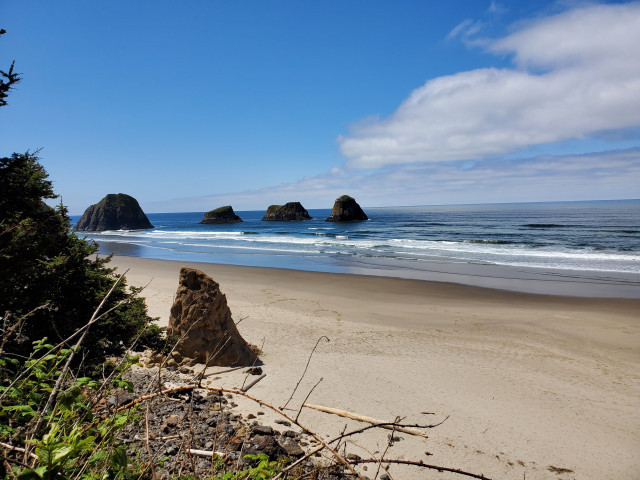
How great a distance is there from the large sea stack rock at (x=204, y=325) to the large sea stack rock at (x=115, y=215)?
3025 inches

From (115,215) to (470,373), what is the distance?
3198 inches

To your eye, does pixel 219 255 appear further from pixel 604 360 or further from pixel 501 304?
pixel 604 360

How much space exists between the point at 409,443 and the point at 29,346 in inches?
187

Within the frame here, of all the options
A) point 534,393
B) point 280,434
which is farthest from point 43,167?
point 534,393

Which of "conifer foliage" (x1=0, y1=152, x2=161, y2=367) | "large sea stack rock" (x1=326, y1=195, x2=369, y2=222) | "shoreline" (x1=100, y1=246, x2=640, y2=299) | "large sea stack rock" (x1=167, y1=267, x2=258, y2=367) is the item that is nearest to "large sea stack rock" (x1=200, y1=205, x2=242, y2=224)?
"large sea stack rock" (x1=326, y1=195, x2=369, y2=222)

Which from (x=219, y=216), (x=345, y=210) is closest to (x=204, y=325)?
(x=345, y=210)

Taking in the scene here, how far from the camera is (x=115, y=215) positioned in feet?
246

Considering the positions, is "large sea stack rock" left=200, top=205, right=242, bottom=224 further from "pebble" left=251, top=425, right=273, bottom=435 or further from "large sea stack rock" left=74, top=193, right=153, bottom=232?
"pebble" left=251, top=425, right=273, bottom=435

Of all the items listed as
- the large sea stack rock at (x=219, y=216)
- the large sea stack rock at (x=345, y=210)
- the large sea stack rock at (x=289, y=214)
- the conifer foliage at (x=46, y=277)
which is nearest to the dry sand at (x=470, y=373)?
the conifer foliage at (x=46, y=277)

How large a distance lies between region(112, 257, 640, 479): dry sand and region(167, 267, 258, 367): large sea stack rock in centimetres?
42

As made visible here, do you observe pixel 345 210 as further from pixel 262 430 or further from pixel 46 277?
pixel 262 430

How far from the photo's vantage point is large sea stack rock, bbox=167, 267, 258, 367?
22.2 ft

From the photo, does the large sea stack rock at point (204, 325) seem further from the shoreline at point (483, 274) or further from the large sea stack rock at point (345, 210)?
the large sea stack rock at point (345, 210)

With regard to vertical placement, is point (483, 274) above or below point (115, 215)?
below
